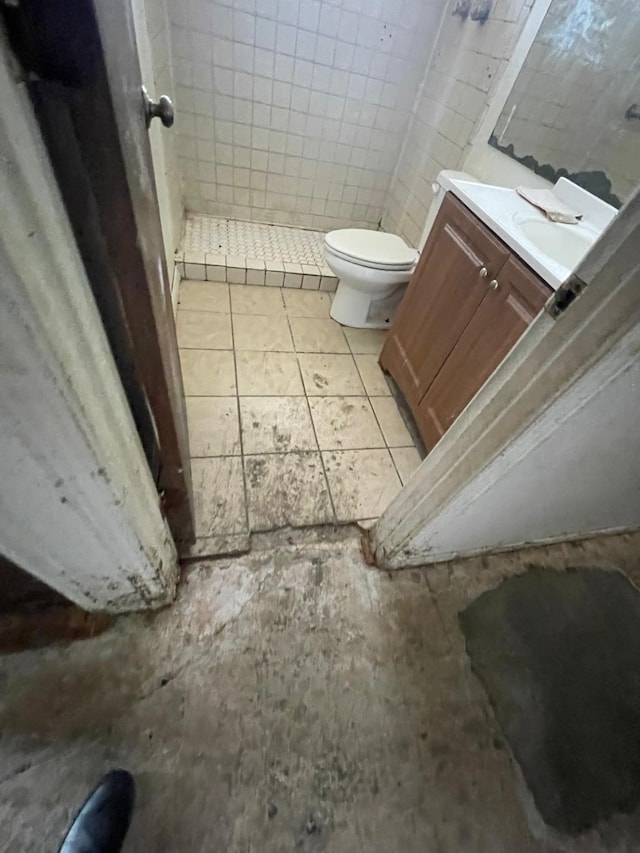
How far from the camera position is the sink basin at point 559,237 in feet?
4.08

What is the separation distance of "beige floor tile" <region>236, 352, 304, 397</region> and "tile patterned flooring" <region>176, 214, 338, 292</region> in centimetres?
65

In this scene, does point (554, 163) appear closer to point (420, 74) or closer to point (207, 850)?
point (420, 74)

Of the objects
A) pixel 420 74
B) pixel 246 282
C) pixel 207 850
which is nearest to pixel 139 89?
pixel 207 850

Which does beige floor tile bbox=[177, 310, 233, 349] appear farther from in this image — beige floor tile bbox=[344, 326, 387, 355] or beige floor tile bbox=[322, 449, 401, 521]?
beige floor tile bbox=[322, 449, 401, 521]

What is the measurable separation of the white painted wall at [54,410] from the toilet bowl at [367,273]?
1417 millimetres

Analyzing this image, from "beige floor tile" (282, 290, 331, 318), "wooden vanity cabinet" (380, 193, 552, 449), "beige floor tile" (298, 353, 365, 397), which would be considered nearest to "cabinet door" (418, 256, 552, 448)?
"wooden vanity cabinet" (380, 193, 552, 449)

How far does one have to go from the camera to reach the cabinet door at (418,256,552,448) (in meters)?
1.02

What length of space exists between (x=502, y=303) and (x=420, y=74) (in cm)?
195

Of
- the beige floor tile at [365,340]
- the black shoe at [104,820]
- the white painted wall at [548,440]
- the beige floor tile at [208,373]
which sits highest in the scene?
the white painted wall at [548,440]

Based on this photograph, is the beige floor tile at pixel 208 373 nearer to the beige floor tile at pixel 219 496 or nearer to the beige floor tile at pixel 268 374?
the beige floor tile at pixel 268 374

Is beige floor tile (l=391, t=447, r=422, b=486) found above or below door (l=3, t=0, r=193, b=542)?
below

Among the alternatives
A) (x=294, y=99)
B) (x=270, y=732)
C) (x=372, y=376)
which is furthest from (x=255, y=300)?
(x=270, y=732)

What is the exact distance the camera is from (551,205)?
1336 mm

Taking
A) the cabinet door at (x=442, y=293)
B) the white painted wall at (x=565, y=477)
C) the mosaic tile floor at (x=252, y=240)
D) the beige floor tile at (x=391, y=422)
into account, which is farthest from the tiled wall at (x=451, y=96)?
the white painted wall at (x=565, y=477)
